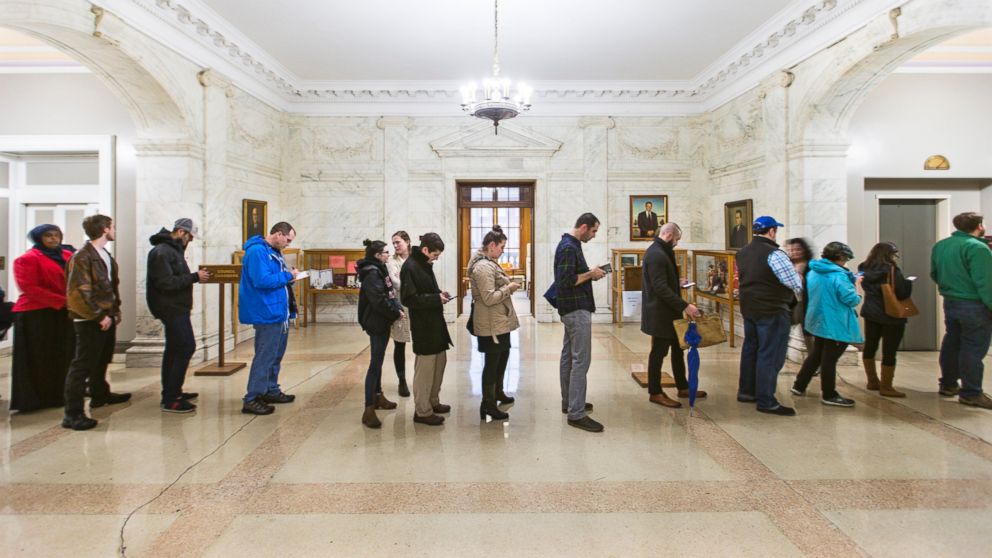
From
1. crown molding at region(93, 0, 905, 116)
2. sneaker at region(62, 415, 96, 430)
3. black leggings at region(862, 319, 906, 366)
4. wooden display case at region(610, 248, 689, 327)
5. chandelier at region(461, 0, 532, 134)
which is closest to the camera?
sneaker at region(62, 415, 96, 430)

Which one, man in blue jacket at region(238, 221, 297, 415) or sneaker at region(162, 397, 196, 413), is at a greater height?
man in blue jacket at region(238, 221, 297, 415)

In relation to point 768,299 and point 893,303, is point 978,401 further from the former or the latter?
point 768,299

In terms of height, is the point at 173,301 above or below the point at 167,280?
below

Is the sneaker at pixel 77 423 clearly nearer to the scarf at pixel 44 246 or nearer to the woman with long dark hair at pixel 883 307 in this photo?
the scarf at pixel 44 246

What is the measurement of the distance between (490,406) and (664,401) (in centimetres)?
162

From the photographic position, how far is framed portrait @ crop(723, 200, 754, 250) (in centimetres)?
841

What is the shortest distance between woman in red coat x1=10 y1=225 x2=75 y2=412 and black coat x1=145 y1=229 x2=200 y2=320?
925mm

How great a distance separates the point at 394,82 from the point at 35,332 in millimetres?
6959

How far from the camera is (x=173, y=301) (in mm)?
4562

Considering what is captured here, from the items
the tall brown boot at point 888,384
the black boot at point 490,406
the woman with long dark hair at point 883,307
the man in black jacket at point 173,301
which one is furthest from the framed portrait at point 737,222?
the man in black jacket at point 173,301

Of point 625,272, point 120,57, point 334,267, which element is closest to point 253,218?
point 334,267

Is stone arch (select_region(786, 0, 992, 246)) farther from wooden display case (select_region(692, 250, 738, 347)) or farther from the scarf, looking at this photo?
the scarf

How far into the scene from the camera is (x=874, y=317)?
5152mm

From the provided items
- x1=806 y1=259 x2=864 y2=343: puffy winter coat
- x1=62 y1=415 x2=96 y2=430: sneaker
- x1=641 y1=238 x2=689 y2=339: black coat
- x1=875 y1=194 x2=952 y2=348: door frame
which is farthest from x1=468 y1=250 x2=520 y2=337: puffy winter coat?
x1=875 y1=194 x2=952 y2=348: door frame
